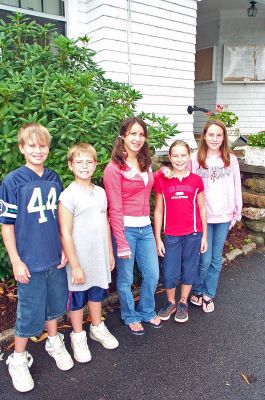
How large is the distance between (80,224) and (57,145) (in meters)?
0.84

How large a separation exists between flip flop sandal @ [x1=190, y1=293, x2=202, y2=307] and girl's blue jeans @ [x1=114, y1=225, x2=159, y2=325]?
577mm

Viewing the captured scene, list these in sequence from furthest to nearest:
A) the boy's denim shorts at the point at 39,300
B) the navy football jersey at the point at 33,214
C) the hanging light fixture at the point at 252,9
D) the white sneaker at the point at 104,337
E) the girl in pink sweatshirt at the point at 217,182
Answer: the hanging light fixture at the point at 252,9 → the girl in pink sweatshirt at the point at 217,182 → the white sneaker at the point at 104,337 → the boy's denim shorts at the point at 39,300 → the navy football jersey at the point at 33,214

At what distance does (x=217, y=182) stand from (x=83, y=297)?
59.0 inches

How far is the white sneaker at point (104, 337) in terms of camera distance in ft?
8.98

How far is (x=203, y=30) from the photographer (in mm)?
8867

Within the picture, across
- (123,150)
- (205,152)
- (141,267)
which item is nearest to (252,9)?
(205,152)

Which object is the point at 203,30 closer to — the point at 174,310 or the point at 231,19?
the point at 231,19

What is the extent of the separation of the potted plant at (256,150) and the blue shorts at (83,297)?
3488mm

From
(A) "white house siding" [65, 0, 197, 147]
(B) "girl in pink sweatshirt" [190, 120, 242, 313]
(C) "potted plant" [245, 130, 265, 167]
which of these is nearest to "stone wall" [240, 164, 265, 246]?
(C) "potted plant" [245, 130, 265, 167]

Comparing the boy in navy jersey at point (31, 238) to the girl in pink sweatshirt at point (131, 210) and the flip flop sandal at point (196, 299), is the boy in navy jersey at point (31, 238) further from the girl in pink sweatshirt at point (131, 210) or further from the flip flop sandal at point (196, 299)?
the flip flop sandal at point (196, 299)

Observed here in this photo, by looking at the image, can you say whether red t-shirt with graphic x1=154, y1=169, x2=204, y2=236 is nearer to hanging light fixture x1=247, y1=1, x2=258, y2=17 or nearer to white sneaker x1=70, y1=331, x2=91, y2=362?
white sneaker x1=70, y1=331, x2=91, y2=362

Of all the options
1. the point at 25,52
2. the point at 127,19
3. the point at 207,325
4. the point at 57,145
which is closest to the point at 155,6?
the point at 127,19

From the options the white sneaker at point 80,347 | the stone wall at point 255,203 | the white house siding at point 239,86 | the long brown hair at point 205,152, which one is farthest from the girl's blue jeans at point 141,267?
the white house siding at point 239,86

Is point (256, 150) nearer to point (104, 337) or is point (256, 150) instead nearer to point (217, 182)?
point (217, 182)
